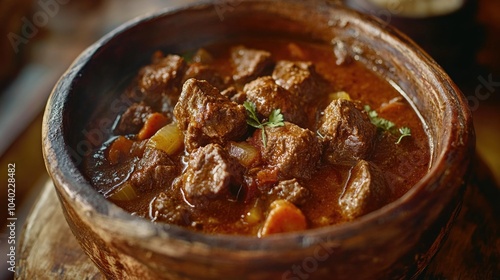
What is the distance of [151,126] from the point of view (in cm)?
306

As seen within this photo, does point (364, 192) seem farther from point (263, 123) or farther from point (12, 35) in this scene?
point (12, 35)

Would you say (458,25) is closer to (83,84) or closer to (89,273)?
(83,84)

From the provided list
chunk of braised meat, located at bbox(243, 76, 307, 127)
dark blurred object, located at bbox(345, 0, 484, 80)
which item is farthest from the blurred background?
chunk of braised meat, located at bbox(243, 76, 307, 127)

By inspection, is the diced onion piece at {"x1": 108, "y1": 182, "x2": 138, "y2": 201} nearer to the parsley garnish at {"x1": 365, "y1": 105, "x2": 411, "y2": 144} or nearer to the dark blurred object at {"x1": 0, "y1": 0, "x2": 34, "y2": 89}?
the parsley garnish at {"x1": 365, "y1": 105, "x2": 411, "y2": 144}

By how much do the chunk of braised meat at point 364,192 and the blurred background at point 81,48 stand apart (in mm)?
2093

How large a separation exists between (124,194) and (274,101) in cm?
91

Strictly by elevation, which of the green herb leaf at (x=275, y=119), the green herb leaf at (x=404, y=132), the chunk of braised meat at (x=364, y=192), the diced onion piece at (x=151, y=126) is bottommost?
the green herb leaf at (x=404, y=132)

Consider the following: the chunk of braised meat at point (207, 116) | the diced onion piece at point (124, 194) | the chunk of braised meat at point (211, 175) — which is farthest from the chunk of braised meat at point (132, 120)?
the chunk of braised meat at point (211, 175)

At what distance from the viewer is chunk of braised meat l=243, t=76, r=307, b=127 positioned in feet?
9.62

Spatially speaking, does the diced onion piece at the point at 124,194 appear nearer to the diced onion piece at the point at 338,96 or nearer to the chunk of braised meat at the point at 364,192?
the chunk of braised meat at the point at 364,192

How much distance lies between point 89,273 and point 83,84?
3.45 feet

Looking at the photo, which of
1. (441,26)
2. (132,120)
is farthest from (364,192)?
(441,26)

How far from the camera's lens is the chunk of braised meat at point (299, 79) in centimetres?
318

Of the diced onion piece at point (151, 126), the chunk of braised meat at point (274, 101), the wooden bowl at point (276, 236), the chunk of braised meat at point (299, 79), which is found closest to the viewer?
the wooden bowl at point (276, 236)
